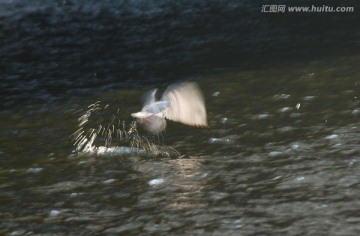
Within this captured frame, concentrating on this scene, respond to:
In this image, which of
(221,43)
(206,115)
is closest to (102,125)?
(206,115)

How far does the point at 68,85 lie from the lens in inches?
414

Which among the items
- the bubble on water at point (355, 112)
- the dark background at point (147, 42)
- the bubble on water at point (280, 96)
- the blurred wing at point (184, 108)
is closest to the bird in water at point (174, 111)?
the blurred wing at point (184, 108)

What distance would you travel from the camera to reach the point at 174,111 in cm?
767

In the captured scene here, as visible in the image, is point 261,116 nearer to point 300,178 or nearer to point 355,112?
point 355,112

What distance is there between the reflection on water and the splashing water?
0.23 feet

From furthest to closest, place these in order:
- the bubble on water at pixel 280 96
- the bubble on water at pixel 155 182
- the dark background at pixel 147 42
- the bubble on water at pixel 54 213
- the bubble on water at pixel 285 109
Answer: the dark background at pixel 147 42 → the bubble on water at pixel 280 96 → the bubble on water at pixel 285 109 → the bubble on water at pixel 155 182 → the bubble on water at pixel 54 213

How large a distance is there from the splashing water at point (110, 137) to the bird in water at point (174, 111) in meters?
0.19

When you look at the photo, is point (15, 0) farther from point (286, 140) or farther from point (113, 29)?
point (286, 140)

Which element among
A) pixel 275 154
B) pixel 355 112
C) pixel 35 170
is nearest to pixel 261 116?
pixel 355 112

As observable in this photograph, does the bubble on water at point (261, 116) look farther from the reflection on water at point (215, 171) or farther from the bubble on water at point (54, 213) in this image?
the bubble on water at point (54, 213)

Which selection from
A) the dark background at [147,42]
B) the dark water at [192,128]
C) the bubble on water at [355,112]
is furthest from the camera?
the dark background at [147,42]

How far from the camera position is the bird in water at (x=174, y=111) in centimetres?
767

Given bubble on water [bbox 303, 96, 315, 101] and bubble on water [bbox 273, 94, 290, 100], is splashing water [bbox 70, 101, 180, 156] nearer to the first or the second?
bubble on water [bbox 273, 94, 290, 100]

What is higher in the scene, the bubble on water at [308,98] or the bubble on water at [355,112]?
the bubble on water at [308,98]
